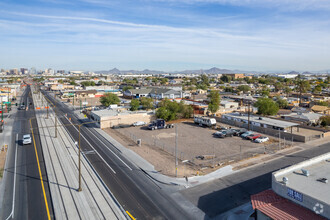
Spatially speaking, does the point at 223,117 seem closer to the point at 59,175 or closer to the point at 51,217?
the point at 59,175

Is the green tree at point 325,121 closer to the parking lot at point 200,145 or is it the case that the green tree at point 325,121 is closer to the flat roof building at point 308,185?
the parking lot at point 200,145

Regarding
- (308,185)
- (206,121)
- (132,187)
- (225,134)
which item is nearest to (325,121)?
(225,134)

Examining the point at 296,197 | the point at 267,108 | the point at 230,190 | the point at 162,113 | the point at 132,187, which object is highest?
the point at 267,108

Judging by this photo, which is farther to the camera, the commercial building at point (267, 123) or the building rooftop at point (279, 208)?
the commercial building at point (267, 123)

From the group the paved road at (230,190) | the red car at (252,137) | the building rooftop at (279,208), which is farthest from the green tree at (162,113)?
the building rooftop at (279,208)

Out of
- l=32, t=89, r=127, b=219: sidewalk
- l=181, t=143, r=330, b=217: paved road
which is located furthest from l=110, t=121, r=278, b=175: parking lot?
l=32, t=89, r=127, b=219: sidewalk

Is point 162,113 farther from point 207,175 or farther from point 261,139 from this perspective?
point 207,175
